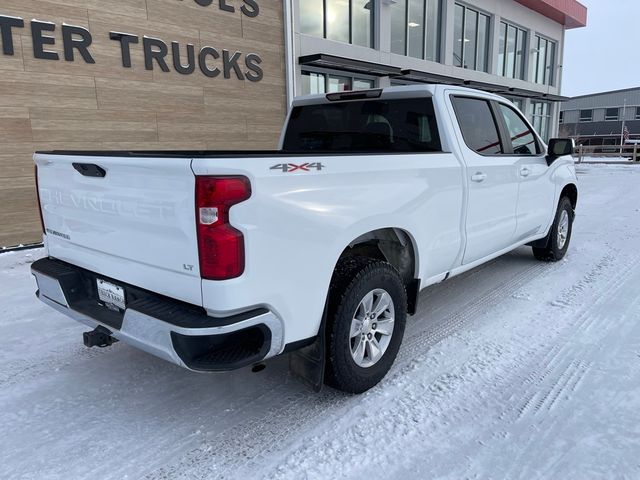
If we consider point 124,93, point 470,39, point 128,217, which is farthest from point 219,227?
point 470,39

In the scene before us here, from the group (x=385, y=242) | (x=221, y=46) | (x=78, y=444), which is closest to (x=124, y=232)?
(x=78, y=444)

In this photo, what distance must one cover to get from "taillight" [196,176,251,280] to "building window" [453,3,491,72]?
1630 cm

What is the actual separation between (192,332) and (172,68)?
7.19 metres

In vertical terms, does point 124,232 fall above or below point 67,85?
below

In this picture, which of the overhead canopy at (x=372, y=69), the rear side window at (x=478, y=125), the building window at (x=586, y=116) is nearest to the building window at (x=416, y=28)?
the overhead canopy at (x=372, y=69)

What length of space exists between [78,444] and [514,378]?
102 inches

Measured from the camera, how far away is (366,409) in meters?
2.81

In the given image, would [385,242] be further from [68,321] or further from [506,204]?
[68,321]

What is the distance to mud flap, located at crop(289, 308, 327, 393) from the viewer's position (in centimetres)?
266

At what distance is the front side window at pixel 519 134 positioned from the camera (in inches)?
180

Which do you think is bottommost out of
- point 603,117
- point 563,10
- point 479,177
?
point 479,177

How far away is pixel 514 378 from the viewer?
312cm

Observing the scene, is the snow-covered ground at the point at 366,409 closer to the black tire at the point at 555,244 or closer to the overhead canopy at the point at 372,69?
the black tire at the point at 555,244

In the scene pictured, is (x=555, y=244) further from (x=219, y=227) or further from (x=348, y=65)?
(x=348, y=65)
